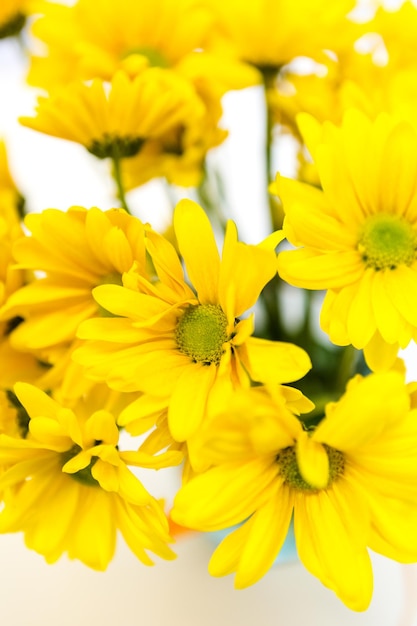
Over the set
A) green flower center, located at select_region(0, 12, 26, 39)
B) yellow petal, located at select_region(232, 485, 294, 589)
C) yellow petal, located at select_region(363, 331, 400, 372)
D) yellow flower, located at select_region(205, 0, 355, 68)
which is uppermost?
yellow flower, located at select_region(205, 0, 355, 68)

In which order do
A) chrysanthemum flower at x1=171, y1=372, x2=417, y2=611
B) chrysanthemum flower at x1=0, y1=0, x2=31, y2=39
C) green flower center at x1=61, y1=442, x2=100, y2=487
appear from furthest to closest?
1. chrysanthemum flower at x1=0, y1=0, x2=31, y2=39
2. green flower center at x1=61, y1=442, x2=100, y2=487
3. chrysanthemum flower at x1=171, y1=372, x2=417, y2=611

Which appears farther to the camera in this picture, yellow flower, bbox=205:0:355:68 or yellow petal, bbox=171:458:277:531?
yellow flower, bbox=205:0:355:68

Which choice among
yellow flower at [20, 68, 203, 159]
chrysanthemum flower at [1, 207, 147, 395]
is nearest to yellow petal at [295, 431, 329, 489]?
chrysanthemum flower at [1, 207, 147, 395]

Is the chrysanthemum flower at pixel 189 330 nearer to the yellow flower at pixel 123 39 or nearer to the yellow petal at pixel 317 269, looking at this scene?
the yellow petal at pixel 317 269

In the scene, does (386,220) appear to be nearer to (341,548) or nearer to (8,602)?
(341,548)

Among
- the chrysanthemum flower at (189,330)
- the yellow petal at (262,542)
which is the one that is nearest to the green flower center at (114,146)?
the chrysanthemum flower at (189,330)

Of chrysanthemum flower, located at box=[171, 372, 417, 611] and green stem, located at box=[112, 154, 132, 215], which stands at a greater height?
green stem, located at box=[112, 154, 132, 215]

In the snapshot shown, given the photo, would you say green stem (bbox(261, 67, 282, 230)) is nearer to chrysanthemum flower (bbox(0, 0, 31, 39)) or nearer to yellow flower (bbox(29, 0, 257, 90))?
yellow flower (bbox(29, 0, 257, 90))

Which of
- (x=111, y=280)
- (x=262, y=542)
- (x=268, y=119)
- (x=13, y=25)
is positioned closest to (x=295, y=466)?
(x=262, y=542)
